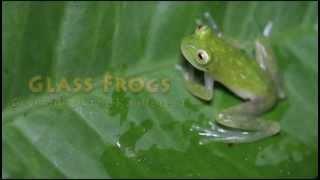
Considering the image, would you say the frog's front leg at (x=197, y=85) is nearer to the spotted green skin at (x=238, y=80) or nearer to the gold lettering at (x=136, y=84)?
the spotted green skin at (x=238, y=80)

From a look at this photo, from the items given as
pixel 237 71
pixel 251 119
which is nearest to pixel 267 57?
pixel 237 71

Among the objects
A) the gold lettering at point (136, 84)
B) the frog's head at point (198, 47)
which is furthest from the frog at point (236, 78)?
the gold lettering at point (136, 84)

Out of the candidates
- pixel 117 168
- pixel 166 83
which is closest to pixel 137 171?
pixel 117 168

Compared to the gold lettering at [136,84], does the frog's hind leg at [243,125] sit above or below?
below

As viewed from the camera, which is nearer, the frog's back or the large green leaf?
the large green leaf

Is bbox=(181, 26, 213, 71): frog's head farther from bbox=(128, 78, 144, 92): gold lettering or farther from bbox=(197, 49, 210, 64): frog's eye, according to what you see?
bbox=(128, 78, 144, 92): gold lettering

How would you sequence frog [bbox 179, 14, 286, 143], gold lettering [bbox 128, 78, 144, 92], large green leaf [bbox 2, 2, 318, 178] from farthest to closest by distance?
frog [bbox 179, 14, 286, 143], gold lettering [bbox 128, 78, 144, 92], large green leaf [bbox 2, 2, 318, 178]

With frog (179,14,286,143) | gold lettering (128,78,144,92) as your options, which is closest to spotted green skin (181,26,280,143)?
frog (179,14,286,143)

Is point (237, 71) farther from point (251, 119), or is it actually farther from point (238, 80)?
point (251, 119)
